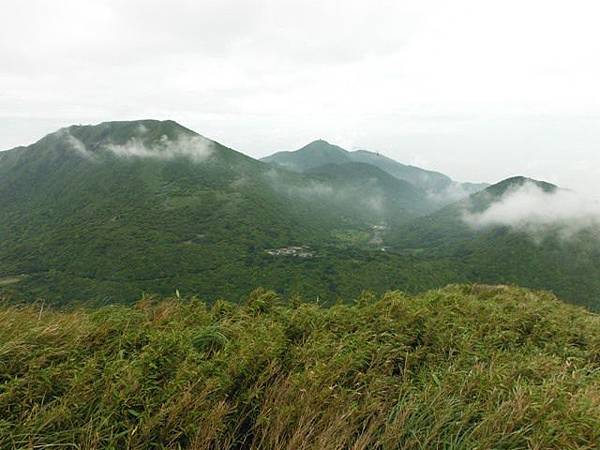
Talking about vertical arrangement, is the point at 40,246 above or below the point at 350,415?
below

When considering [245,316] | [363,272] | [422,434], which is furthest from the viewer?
[363,272]

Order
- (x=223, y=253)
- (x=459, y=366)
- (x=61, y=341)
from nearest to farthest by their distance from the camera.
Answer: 1. (x=61, y=341)
2. (x=459, y=366)
3. (x=223, y=253)

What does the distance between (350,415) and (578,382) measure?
11.7ft

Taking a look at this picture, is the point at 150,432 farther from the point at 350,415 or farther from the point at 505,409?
the point at 505,409

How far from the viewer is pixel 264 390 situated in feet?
13.9

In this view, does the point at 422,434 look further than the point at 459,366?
No

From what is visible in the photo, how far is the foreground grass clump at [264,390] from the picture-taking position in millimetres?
3361

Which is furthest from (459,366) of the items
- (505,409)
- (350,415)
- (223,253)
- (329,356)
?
(223,253)

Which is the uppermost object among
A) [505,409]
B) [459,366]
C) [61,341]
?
[61,341]

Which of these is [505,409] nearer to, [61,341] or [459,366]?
[459,366]

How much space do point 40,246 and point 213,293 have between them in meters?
127

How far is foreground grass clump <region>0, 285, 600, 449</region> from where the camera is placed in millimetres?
3361

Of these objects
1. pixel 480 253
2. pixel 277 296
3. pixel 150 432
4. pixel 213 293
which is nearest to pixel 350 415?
pixel 150 432

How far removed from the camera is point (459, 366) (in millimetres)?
5340
